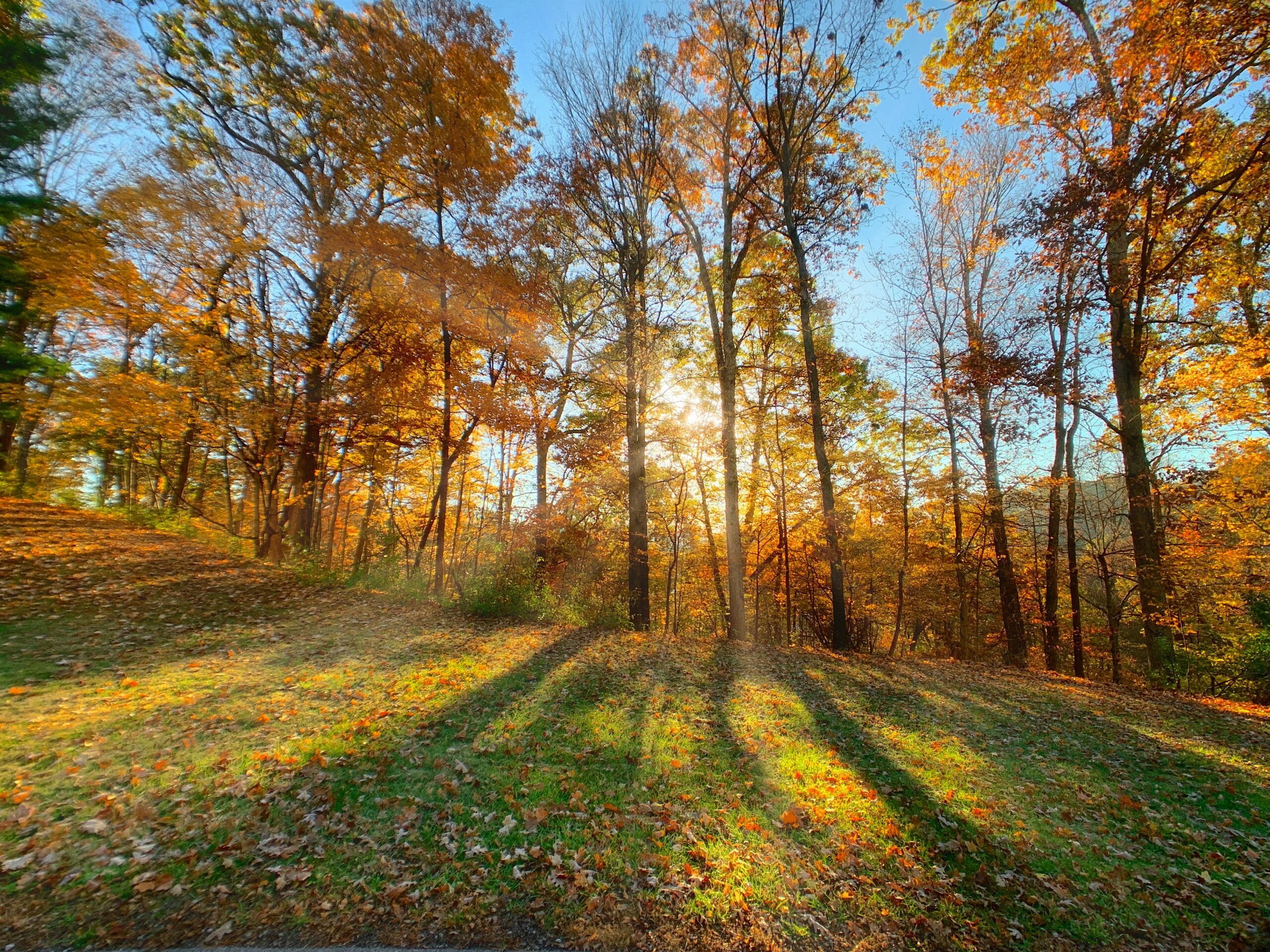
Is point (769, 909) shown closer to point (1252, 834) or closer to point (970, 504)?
point (1252, 834)

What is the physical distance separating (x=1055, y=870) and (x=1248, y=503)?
10897 millimetres

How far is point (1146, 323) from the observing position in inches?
351

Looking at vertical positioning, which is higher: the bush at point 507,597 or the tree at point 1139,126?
the tree at point 1139,126

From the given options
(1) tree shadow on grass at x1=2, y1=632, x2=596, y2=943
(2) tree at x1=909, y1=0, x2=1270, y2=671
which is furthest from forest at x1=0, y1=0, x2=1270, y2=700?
(1) tree shadow on grass at x1=2, y1=632, x2=596, y2=943

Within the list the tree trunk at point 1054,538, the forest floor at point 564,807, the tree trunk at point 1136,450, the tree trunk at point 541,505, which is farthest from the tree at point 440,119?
the tree trunk at point 1054,538

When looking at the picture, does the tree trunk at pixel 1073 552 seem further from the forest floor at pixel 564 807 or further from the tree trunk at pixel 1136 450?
the forest floor at pixel 564 807

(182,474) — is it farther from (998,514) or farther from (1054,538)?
(1054,538)

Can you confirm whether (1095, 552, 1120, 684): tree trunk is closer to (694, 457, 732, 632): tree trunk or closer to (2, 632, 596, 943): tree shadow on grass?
(694, 457, 732, 632): tree trunk

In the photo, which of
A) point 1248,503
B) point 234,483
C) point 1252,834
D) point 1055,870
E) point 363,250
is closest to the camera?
point 1055,870

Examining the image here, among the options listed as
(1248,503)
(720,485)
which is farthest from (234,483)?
(1248,503)

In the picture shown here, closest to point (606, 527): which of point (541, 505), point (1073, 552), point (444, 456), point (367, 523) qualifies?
point (541, 505)

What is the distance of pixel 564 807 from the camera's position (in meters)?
3.61

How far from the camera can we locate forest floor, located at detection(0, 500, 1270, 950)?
261cm

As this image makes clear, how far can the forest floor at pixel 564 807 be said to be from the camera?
2611 millimetres
